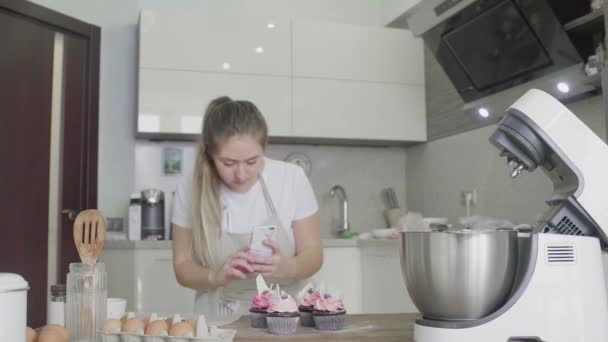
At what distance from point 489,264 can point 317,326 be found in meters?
0.34

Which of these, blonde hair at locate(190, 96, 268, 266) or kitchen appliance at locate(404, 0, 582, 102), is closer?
blonde hair at locate(190, 96, 268, 266)

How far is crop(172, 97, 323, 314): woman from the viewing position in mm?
1654

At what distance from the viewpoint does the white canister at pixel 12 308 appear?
0.75 m

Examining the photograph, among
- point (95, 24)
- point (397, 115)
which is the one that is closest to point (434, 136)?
point (397, 115)

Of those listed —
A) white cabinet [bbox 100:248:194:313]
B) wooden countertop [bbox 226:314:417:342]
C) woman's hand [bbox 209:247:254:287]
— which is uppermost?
woman's hand [bbox 209:247:254:287]

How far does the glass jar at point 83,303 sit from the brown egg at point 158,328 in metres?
0.15

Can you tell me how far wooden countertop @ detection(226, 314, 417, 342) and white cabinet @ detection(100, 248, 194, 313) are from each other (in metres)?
1.77

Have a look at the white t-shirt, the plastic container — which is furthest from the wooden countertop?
the white t-shirt

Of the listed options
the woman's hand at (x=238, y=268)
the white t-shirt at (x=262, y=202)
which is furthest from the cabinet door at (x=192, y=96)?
the woman's hand at (x=238, y=268)

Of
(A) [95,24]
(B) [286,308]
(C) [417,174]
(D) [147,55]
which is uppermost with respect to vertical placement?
(A) [95,24]

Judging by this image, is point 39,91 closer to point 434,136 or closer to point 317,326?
point 434,136

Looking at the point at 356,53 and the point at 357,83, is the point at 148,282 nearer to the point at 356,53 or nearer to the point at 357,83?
the point at 357,83

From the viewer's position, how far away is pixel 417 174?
11.9 feet

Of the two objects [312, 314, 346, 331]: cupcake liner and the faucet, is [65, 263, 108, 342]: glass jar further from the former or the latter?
the faucet
